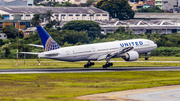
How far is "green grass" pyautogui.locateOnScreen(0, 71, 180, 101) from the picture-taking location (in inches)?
1631

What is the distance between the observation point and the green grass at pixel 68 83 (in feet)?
136

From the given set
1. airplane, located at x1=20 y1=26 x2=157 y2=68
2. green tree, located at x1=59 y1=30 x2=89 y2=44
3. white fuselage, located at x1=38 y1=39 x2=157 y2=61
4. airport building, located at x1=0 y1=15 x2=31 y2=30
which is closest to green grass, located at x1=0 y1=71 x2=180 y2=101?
white fuselage, located at x1=38 y1=39 x2=157 y2=61

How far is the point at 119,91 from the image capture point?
4369 centimetres

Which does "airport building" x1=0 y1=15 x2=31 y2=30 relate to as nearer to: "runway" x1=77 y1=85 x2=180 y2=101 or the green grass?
the green grass

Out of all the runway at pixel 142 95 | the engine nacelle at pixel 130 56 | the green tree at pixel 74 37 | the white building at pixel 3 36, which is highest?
the runway at pixel 142 95

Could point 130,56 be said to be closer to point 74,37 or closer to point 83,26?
point 74,37

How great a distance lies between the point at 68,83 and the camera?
2034 inches

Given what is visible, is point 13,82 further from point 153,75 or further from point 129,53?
point 129,53

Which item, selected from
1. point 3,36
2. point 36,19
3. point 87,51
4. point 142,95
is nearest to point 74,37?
point 3,36

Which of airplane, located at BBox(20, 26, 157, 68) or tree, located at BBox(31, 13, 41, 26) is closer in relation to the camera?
airplane, located at BBox(20, 26, 157, 68)

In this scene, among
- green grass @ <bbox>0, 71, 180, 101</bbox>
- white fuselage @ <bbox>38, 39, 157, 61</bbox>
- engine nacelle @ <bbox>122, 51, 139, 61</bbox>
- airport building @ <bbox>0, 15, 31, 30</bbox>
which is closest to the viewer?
green grass @ <bbox>0, 71, 180, 101</bbox>

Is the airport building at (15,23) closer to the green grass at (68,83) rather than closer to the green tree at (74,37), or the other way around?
the green tree at (74,37)

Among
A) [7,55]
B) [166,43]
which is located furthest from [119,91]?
[166,43]

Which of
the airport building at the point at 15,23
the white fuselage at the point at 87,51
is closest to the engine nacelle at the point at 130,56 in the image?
the white fuselage at the point at 87,51
